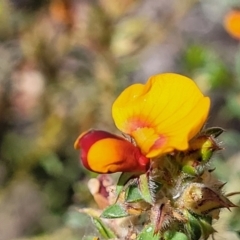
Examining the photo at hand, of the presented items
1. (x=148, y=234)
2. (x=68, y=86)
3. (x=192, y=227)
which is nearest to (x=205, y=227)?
(x=192, y=227)

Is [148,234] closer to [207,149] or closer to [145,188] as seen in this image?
[145,188]

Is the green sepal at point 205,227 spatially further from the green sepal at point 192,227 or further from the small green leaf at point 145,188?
the small green leaf at point 145,188

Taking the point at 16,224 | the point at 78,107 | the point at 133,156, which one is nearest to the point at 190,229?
the point at 133,156

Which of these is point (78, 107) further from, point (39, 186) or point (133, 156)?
point (133, 156)

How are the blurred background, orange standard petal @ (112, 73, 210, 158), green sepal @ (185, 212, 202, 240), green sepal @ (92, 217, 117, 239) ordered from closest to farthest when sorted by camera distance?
orange standard petal @ (112, 73, 210, 158)
green sepal @ (185, 212, 202, 240)
green sepal @ (92, 217, 117, 239)
the blurred background

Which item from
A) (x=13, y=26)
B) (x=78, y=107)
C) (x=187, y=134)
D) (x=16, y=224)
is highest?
(x=187, y=134)

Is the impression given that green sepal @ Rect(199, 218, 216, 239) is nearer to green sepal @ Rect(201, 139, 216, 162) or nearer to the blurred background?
green sepal @ Rect(201, 139, 216, 162)

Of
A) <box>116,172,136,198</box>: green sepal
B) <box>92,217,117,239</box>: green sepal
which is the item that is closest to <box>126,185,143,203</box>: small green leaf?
<box>116,172,136,198</box>: green sepal
